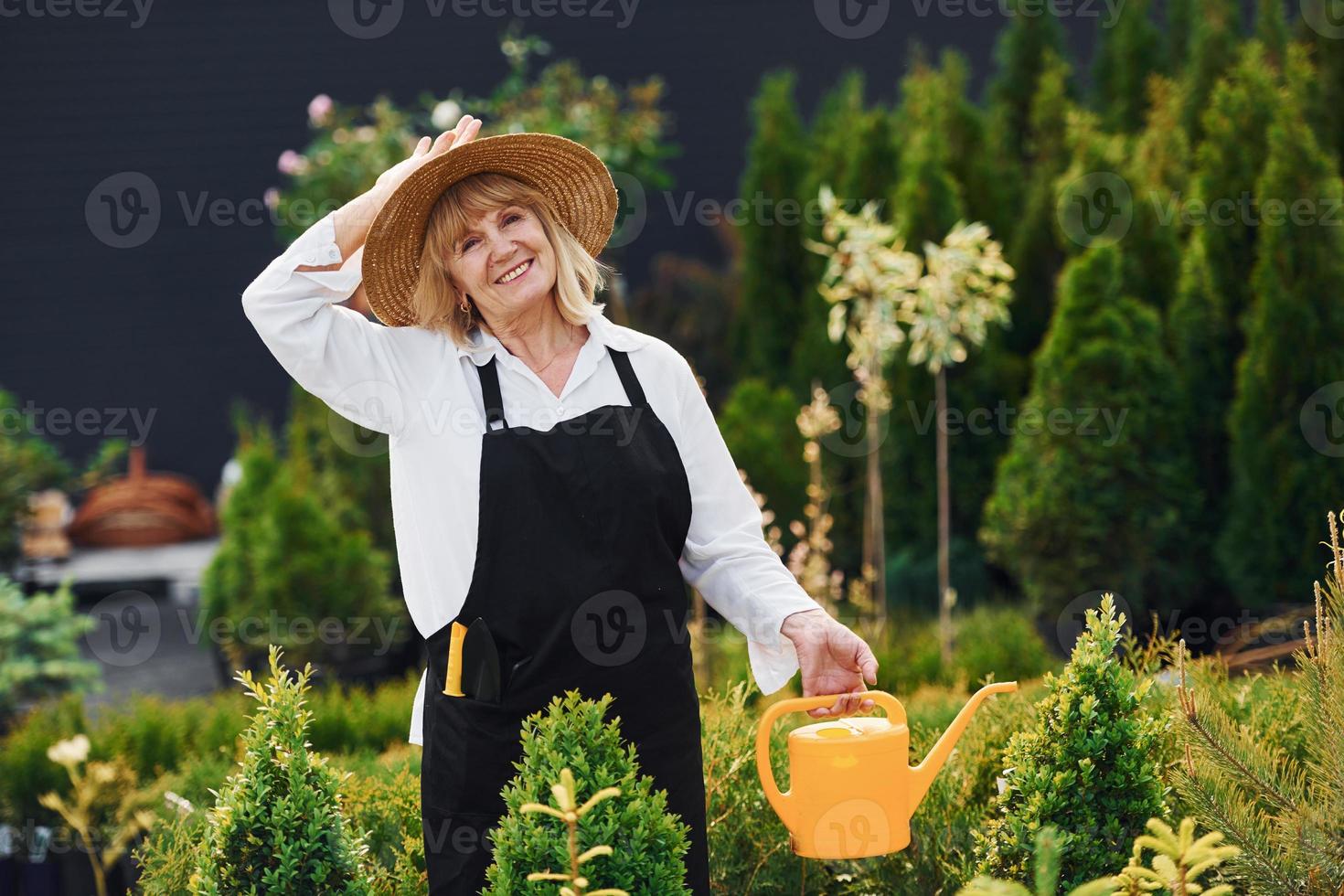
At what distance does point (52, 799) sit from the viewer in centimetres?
360

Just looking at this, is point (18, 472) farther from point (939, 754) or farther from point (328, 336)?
point (939, 754)

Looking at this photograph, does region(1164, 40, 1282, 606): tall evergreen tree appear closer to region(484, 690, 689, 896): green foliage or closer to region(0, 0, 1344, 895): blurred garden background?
region(0, 0, 1344, 895): blurred garden background

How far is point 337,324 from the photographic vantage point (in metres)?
2.62

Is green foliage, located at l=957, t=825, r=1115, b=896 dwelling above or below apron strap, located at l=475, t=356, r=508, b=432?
below

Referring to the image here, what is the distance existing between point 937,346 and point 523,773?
3.84 m

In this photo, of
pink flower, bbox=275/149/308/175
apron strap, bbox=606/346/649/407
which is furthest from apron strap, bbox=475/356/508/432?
pink flower, bbox=275/149/308/175

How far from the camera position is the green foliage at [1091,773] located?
2.39m

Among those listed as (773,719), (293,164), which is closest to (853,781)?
(773,719)

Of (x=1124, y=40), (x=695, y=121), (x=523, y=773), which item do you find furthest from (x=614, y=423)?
(x=695, y=121)

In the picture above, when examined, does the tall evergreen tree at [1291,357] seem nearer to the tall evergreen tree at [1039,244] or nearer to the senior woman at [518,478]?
the tall evergreen tree at [1039,244]

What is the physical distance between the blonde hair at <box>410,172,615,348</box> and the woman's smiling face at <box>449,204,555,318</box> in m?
0.03

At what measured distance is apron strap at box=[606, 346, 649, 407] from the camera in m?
2.69

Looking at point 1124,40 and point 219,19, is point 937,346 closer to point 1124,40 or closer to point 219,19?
point 1124,40

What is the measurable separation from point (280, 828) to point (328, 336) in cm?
86
